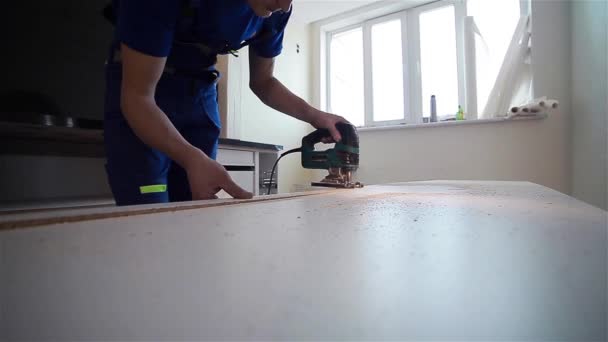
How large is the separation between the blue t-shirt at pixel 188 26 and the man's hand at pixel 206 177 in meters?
0.25

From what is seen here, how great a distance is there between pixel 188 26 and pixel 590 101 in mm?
2239

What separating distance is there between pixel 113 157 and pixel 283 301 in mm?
782

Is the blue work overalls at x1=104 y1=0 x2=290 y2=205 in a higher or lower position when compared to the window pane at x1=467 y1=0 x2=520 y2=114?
lower

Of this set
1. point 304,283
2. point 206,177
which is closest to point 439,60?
point 206,177

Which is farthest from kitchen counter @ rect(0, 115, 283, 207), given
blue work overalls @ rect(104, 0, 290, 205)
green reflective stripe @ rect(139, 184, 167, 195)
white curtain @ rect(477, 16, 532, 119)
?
white curtain @ rect(477, 16, 532, 119)

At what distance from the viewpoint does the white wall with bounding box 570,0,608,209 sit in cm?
157

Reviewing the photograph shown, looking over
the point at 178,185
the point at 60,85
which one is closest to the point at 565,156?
the point at 178,185

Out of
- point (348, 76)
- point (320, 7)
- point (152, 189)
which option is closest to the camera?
point (152, 189)

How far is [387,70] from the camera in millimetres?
Answer: 3072

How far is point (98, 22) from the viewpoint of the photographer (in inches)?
60.3

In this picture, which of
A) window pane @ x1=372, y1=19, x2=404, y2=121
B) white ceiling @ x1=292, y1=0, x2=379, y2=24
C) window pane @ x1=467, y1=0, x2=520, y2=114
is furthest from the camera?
window pane @ x1=372, y1=19, x2=404, y2=121

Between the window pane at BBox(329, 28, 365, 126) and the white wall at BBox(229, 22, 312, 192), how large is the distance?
0.32m

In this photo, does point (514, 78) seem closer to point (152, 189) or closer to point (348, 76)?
point (348, 76)

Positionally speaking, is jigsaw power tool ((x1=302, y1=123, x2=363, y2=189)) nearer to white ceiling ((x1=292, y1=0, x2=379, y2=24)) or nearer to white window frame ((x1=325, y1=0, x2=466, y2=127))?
white window frame ((x1=325, y1=0, x2=466, y2=127))
